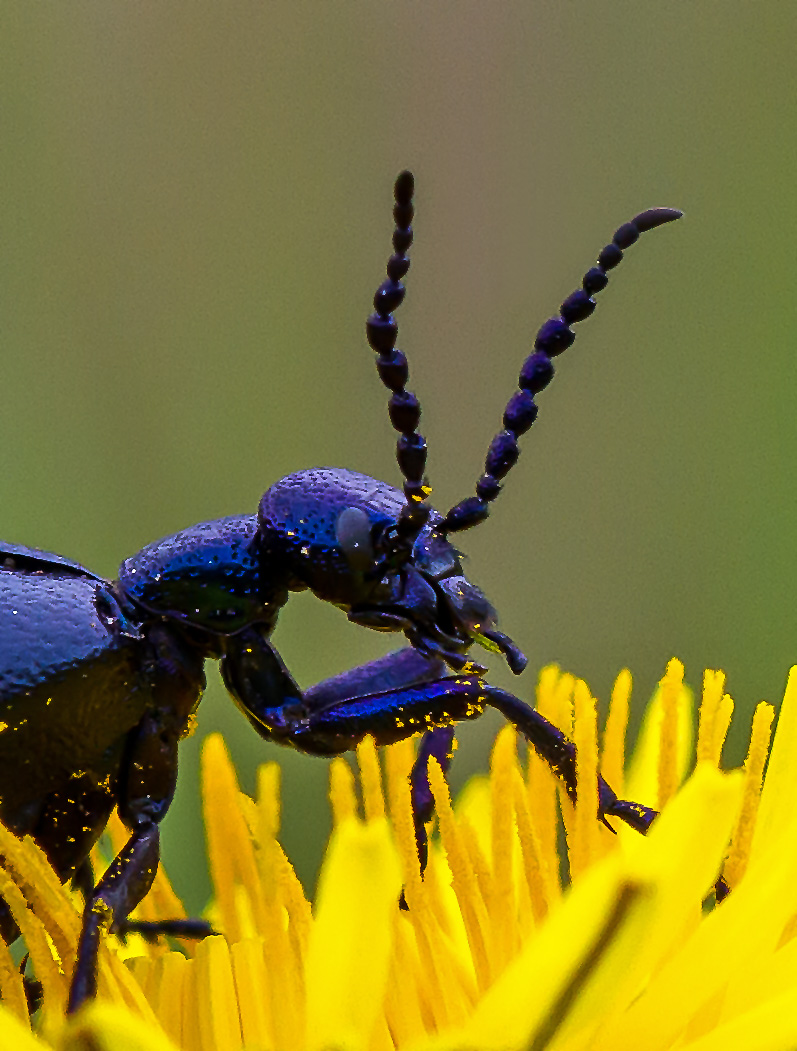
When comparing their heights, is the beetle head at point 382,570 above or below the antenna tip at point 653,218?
below

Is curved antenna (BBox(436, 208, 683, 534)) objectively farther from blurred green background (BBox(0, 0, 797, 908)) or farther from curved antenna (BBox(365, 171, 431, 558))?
blurred green background (BBox(0, 0, 797, 908))

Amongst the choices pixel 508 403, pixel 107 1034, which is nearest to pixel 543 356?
pixel 508 403

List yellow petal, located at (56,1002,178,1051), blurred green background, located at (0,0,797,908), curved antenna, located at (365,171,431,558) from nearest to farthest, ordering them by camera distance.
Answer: yellow petal, located at (56,1002,178,1051)
curved antenna, located at (365,171,431,558)
blurred green background, located at (0,0,797,908)

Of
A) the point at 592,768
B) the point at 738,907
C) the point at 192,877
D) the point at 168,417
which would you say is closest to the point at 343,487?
the point at 592,768

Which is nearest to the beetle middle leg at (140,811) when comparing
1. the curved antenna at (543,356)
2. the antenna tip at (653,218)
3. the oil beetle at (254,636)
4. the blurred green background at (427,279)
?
the oil beetle at (254,636)

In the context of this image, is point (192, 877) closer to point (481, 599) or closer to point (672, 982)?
point (481, 599)

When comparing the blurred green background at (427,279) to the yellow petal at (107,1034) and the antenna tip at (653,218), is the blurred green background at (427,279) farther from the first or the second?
the yellow petal at (107,1034)

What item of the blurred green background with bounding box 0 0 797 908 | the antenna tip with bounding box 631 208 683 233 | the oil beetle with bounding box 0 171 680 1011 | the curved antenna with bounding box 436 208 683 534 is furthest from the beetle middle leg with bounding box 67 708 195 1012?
the blurred green background with bounding box 0 0 797 908
